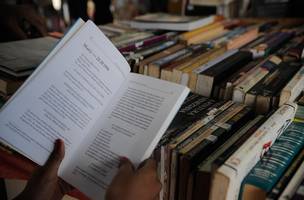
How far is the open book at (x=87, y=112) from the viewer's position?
0.48 meters

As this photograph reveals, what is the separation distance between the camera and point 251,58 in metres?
0.85

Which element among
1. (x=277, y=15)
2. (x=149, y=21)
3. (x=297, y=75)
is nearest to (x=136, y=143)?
(x=297, y=75)

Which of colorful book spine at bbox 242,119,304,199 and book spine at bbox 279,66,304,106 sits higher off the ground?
book spine at bbox 279,66,304,106

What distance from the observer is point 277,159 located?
0.47 m

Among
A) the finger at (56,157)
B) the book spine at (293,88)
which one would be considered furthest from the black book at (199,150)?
the finger at (56,157)

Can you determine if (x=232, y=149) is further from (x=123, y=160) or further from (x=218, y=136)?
(x=123, y=160)

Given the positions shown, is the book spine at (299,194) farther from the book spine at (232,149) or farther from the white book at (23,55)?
the white book at (23,55)

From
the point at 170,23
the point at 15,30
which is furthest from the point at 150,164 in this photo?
the point at 15,30

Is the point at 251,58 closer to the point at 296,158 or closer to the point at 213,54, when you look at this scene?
the point at 213,54

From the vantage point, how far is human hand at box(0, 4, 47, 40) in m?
1.09

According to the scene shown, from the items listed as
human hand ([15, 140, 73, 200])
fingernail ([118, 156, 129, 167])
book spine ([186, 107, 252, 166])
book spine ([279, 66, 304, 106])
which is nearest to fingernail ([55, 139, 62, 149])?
human hand ([15, 140, 73, 200])

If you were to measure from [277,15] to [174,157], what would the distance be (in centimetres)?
121

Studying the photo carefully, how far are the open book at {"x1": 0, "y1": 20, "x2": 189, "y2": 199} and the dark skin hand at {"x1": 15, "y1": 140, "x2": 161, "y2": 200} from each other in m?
0.02

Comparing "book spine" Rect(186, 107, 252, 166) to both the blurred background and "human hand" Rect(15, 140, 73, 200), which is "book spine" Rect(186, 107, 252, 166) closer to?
"human hand" Rect(15, 140, 73, 200)
